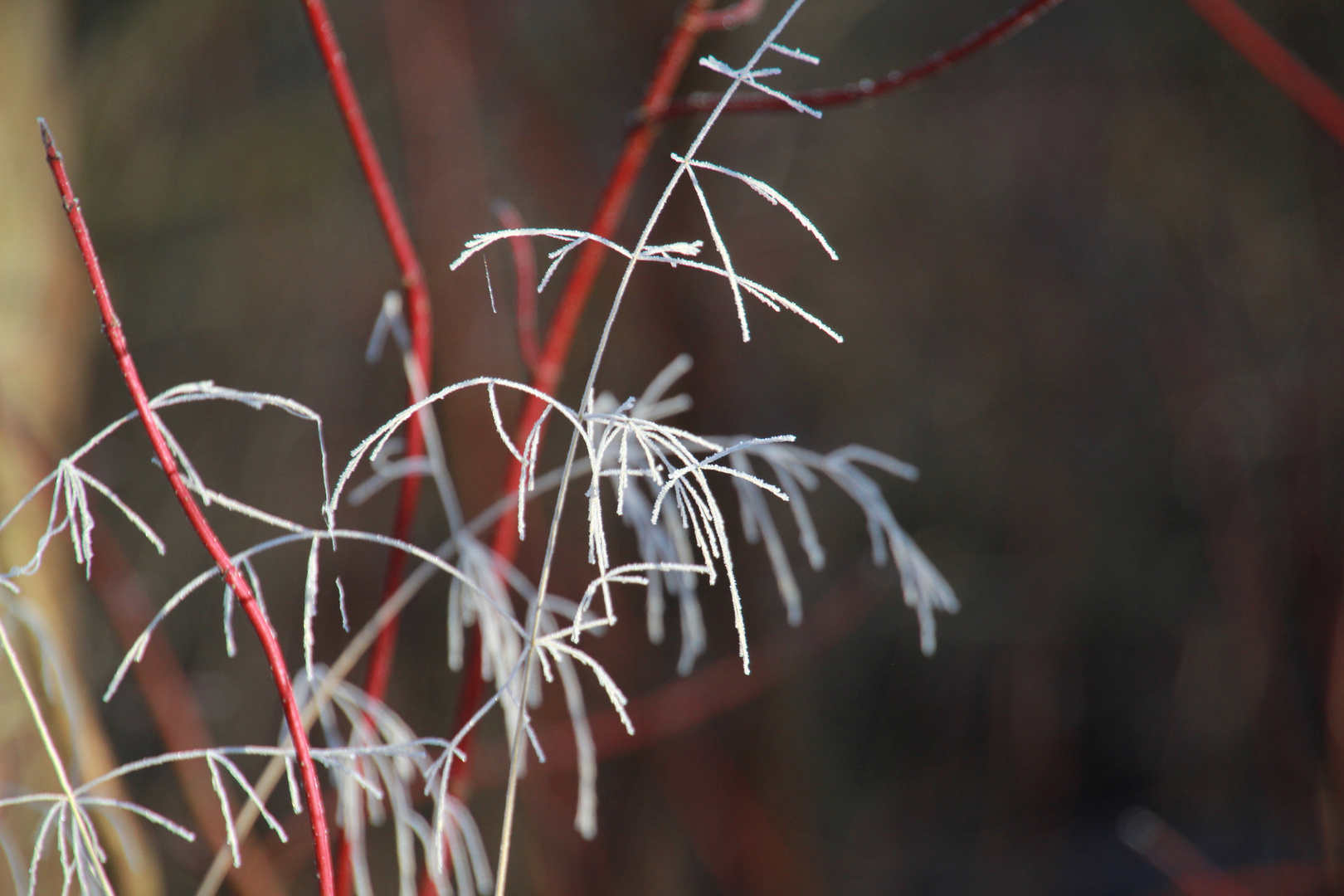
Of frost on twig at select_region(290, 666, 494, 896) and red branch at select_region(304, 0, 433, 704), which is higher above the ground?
red branch at select_region(304, 0, 433, 704)

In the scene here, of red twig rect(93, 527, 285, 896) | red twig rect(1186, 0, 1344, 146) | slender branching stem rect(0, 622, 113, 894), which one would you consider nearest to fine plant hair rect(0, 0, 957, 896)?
slender branching stem rect(0, 622, 113, 894)

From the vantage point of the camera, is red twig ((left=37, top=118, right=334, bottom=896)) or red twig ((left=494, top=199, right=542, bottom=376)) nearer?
red twig ((left=37, top=118, right=334, bottom=896))

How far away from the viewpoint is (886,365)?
8.96 feet

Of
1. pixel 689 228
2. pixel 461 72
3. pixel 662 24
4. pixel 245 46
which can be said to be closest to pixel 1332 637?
pixel 689 228

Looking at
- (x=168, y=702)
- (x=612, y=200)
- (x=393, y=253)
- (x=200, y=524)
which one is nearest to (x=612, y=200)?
(x=612, y=200)

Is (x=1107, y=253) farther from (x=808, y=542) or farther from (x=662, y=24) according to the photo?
(x=808, y=542)

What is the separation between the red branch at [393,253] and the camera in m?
0.35

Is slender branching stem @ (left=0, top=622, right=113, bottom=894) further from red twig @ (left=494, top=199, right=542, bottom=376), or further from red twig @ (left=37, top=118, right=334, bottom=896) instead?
red twig @ (left=494, top=199, right=542, bottom=376)

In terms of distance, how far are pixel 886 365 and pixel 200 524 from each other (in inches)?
103

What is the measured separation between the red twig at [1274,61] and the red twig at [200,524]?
54cm

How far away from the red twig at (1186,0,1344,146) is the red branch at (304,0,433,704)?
0.44 meters

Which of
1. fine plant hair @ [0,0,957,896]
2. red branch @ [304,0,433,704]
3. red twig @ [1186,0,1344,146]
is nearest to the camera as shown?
fine plant hair @ [0,0,957,896]

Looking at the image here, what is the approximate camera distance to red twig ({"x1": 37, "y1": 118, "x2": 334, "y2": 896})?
0.80 ft

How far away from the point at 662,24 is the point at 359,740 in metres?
1.17
